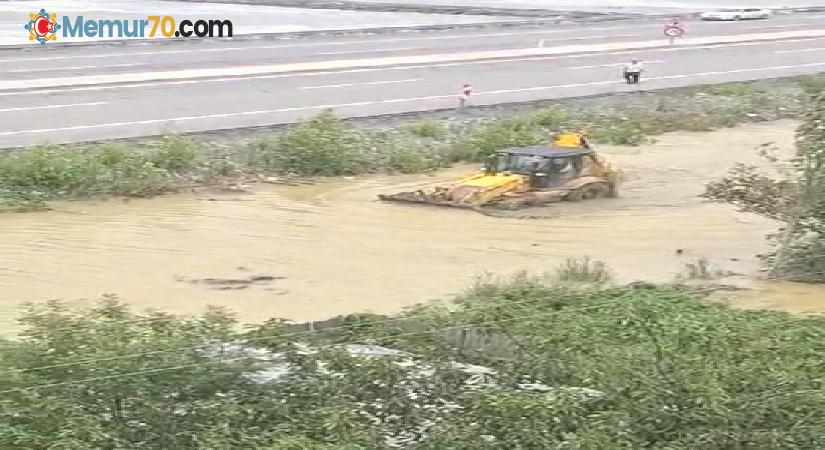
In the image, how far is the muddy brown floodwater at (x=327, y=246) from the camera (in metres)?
18.8

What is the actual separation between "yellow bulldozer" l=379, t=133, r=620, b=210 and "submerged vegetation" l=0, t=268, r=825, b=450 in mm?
8861

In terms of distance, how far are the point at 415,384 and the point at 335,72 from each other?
25.5 m

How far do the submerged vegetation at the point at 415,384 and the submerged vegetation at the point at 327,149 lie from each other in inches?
395

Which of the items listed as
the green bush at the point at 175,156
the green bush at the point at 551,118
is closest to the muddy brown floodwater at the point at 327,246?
the green bush at the point at 175,156

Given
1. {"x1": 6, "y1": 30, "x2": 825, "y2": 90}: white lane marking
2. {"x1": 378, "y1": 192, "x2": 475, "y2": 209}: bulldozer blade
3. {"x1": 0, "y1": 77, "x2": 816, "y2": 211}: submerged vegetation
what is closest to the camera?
{"x1": 378, "y1": 192, "x2": 475, "y2": 209}: bulldozer blade

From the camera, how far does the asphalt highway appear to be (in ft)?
101

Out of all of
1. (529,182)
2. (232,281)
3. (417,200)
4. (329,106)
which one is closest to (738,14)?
(329,106)

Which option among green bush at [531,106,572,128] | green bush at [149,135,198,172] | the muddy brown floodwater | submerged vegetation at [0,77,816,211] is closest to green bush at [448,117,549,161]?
submerged vegetation at [0,77,816,211]

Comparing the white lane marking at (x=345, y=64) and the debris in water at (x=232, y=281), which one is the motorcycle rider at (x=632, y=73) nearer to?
the white lane marking at (x=345, y=64)

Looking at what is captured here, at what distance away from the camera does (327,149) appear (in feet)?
89.9

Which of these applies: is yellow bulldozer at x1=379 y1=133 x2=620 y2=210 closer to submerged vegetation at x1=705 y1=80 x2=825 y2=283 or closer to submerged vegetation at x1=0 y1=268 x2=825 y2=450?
submerged vegetation at x1=705 y1=80 x2=825 y2=283

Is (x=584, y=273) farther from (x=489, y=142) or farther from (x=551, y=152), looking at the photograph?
(x=489, y=142)

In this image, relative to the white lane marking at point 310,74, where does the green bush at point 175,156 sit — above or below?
below

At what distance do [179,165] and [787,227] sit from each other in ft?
36.4
